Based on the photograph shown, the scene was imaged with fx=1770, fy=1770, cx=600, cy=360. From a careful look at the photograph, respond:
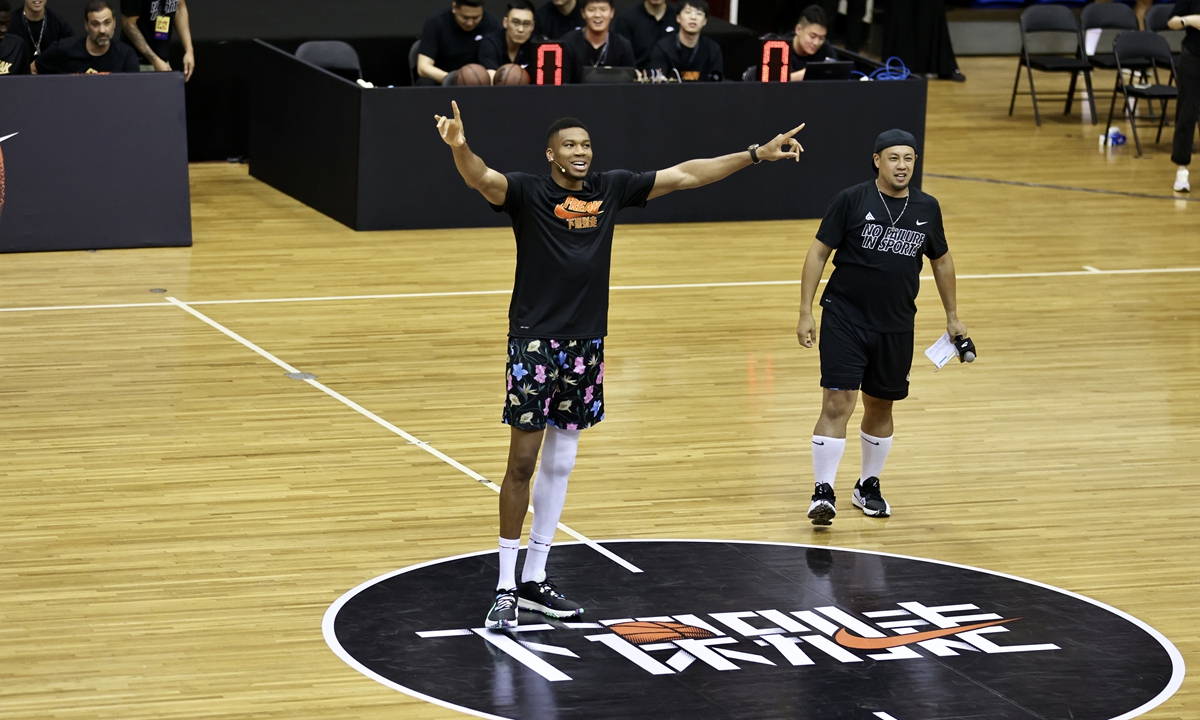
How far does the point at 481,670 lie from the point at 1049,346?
5.68 meters

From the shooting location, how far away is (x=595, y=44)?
44.9ft

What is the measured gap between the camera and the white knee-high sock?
605 centimetres

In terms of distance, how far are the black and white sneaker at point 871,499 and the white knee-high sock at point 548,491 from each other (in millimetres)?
1766

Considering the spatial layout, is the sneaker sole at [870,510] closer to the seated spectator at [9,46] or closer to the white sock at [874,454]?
the white sock at [874,454]

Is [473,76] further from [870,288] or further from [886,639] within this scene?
[886,639]

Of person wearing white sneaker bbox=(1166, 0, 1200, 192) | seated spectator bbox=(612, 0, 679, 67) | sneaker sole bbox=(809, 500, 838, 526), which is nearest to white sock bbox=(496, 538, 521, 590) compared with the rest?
→ sneaker sole bbox=(809, 500, 838, 526)

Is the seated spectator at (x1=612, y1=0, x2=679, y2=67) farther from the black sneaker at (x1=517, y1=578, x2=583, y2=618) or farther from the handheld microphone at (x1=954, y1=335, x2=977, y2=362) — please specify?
the black sneaker at (x1=517, y1=578, x2=583, y2=618)

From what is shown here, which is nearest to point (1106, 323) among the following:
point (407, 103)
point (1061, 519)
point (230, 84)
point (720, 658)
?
point (1061, 519)

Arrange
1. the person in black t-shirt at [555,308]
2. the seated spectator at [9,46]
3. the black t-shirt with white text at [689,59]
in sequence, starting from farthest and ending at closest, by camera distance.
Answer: the black t-shirt with white text at [689,59] < the seated spectator at [9,46] < the person in black t-shirt at [555,308]

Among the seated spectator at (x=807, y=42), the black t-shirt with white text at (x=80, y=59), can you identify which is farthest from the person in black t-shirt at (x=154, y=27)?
the seated spectator at (x=807, y=42)

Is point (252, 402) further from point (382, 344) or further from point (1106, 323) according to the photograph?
point (1106, 323)

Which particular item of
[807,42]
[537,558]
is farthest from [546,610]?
[807,42]

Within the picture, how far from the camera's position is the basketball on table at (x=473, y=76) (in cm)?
1305

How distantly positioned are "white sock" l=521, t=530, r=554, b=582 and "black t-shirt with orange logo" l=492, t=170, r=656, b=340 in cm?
77
